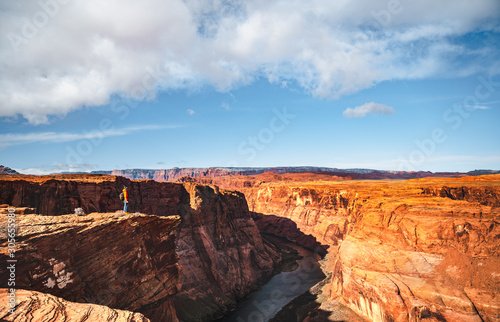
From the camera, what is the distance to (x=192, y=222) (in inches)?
1800

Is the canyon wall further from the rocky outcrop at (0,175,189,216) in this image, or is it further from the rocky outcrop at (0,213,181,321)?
the rocky outcrop at (0,213,181,321)

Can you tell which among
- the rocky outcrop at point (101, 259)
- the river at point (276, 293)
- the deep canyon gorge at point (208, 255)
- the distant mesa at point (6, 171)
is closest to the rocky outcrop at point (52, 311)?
the deep canyon gorge at point (208, 255)

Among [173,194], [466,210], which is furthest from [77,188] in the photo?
[466,210]

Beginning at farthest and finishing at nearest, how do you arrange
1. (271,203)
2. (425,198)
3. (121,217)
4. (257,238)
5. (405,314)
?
(271,203)
(257,238)
(425,198)
(405,314)
(121,217)

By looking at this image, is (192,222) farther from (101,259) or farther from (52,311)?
(52,311)

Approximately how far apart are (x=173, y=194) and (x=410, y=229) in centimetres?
3567

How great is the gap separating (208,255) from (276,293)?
1444cm

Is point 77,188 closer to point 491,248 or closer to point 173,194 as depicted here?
point 173,194

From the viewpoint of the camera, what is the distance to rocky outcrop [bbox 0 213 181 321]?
1302 centimetres

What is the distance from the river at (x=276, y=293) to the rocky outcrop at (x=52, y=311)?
33.4 m

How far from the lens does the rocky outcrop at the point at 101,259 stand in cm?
1302

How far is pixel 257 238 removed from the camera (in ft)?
203

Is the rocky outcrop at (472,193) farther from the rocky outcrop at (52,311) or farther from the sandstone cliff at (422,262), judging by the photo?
the rocky outcrop at (52,311)

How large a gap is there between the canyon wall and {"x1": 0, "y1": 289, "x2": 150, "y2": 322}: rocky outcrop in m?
9.37
